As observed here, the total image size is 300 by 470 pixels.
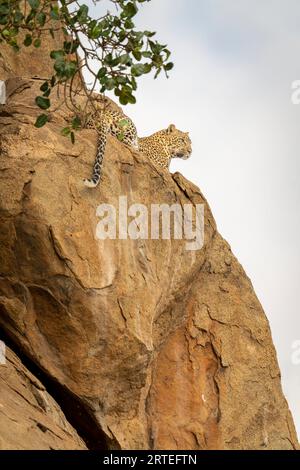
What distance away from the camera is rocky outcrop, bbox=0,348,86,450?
12906 millimetres

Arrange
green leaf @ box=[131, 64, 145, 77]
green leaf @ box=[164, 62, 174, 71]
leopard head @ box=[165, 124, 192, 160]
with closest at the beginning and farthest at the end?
green leaf @ box=[131, 64, 145, 77]
green leaf @ box=[164, 62, 174, 71]
leopard head @ box=[165, 124, 192, 160]

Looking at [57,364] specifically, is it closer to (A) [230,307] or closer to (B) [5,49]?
(A) [230,307]

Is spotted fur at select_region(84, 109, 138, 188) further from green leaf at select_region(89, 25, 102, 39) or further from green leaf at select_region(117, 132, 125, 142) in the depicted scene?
green leaf at select_region(89, 25, 102, 39)

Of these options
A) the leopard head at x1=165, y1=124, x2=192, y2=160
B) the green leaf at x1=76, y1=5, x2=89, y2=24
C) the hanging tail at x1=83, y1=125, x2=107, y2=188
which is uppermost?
the leopard head at x1=165, y1=124, x2=192, y2=160

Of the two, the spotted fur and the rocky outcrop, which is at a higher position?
the spotted fur

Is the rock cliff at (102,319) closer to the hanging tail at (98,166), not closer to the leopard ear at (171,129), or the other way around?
the hanging tail at (98,166)

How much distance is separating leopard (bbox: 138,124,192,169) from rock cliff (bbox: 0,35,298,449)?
1506mm

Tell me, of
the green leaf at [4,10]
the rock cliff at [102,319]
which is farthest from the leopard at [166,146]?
the green leaf at [4,10]

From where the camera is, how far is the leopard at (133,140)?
50.7 ft

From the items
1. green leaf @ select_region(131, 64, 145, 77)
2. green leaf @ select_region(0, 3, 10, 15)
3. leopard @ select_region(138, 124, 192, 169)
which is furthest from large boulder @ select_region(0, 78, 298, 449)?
green leaf @ select_region(131, 64, 145, 77)

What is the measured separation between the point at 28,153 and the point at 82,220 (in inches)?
49.2

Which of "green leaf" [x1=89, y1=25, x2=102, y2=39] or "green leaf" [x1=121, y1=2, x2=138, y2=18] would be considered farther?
"green leaf" [x1=121, y1=2, x2=138, y2=18]

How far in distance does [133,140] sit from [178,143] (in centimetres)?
209
